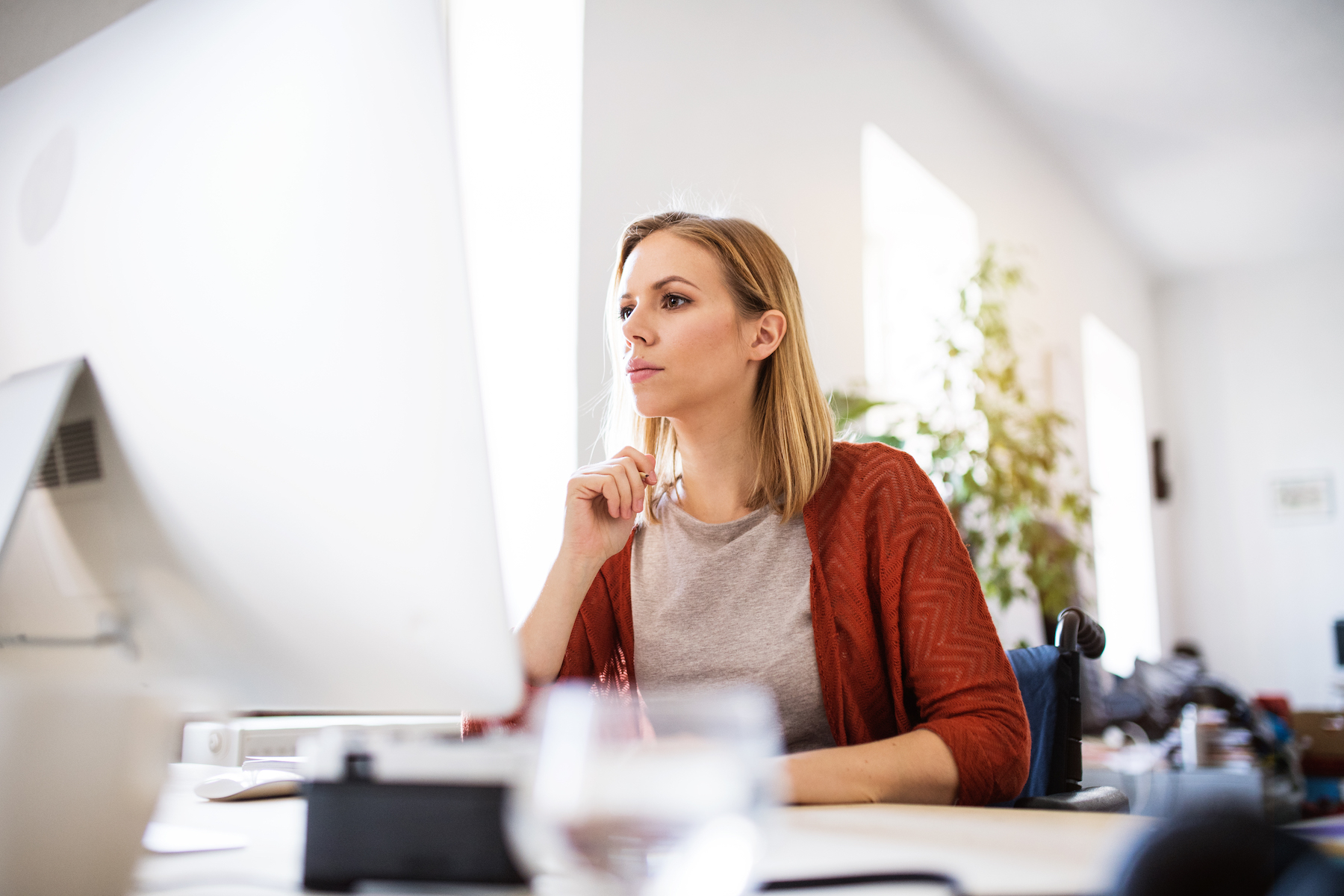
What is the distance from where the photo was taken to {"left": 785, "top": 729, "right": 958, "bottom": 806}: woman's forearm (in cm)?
78

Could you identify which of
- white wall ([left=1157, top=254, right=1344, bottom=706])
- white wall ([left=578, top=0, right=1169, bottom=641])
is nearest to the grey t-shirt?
white wall ([left=578, top=0, right=1169, bottom=641])

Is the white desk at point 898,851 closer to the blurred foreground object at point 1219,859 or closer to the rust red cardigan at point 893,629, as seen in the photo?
the blurred foreground object at point 1219,859

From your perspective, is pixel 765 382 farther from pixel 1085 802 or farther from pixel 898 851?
pixel 898 851

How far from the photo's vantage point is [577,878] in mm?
363

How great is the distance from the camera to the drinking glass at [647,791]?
1.09ft

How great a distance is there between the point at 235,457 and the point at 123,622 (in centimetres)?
14

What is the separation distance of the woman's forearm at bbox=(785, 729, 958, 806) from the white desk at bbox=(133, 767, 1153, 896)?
7 centimetres

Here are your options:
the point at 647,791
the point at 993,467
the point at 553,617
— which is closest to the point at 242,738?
the point at 553,617

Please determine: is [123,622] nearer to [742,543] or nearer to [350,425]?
[350,425]

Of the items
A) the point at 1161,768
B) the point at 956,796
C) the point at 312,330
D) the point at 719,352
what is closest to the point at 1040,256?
the point at 1161,768

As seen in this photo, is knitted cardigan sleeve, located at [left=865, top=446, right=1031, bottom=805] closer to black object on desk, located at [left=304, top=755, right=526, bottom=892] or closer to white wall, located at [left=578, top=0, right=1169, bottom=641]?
black object on desk, located at [left=304, top=755, right=526, bottom=892]

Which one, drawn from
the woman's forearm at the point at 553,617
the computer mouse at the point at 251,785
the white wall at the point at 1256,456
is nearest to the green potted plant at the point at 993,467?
the woman's forearm at the point at 553,617

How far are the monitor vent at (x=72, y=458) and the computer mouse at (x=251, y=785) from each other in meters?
0.40

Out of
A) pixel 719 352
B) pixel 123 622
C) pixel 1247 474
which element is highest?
pixel 1247 474
